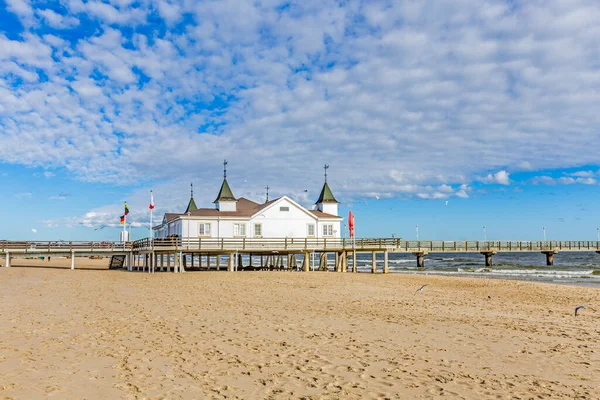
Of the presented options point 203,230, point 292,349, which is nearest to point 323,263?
point 203,230

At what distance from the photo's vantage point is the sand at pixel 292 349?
7.37 metres

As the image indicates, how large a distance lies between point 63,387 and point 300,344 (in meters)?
4.52

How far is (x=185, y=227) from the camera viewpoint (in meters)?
37.6

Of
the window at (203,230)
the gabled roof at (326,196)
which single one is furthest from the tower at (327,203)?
the window at (203,230)

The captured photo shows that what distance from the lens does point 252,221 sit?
3897 cm

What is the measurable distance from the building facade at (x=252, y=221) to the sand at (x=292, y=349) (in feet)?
65.5

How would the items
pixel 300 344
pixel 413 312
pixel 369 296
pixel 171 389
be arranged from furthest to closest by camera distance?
pixel 369 296, pixel 413 312, pixel 300 344, pixel 171 389

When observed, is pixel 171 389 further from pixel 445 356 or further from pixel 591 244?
pixel 591 244

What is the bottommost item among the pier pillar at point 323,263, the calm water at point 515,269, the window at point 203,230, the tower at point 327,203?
the calm water at point 515,269

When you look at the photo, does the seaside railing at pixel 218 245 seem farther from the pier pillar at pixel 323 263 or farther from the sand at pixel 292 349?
A: the sand at pixel 292 349

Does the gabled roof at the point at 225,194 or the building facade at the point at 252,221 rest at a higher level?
the gabled roof at the point at 225,194

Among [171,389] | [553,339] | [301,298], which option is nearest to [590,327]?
[553,339]

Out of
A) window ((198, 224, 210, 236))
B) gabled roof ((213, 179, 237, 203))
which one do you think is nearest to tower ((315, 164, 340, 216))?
gabled roof ((213, 179, 237, 203))

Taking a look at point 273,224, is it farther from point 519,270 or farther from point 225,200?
point 519,270
